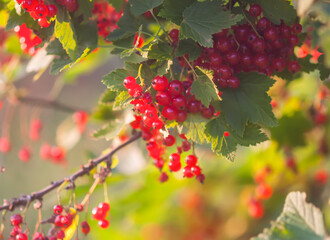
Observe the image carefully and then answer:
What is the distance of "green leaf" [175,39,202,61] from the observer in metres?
0.73

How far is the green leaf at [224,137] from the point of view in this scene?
750 millimetres

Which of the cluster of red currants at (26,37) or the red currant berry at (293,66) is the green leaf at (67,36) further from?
the red currant berry at (293,66)

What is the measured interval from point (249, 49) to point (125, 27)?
0.90 feet

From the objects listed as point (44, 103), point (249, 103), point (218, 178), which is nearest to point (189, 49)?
point (249, 103)

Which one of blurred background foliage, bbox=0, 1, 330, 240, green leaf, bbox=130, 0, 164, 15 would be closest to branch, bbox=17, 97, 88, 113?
blurred background foliage, bbox=0, 1, 330, 240

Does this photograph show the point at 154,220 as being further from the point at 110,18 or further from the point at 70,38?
the point at 70,38

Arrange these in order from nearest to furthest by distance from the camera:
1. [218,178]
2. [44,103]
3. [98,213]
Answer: [98,213] < [44,103] < [218,178]

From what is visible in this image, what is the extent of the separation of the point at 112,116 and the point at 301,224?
3.40 feet

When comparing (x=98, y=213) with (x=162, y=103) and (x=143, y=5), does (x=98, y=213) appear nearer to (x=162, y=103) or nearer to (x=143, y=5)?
(x=162, y=103)

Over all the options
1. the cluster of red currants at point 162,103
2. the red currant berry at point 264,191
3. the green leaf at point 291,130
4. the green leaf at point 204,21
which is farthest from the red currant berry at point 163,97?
the red currant berry at point 264,191

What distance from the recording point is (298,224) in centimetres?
70

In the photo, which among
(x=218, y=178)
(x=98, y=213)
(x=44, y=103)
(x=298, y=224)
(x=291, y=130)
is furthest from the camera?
(x=218, y=178)

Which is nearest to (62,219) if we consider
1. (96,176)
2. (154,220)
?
(96,176)

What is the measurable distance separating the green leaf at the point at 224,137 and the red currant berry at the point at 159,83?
0.12m
